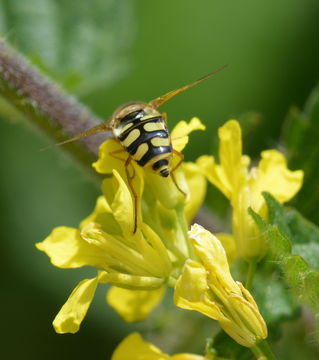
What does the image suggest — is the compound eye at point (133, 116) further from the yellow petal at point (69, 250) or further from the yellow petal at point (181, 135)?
the yellow petal at point (69, 250)

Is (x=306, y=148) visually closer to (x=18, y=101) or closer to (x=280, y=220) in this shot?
(x=280, y=220)

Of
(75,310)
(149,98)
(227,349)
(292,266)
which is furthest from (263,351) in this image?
(149,98)

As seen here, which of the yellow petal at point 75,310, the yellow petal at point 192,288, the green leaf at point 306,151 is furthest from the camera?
the green leaf at point 306,151

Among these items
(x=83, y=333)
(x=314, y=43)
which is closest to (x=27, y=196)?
Answer: (x=83, y=333)

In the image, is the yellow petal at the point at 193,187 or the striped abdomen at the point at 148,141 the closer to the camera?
the striped abdomen at the point at 148,141

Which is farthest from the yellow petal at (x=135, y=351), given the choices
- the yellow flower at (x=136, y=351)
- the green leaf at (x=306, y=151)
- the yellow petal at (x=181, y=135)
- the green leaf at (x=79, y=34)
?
the green leaf at (x=79, y=34)

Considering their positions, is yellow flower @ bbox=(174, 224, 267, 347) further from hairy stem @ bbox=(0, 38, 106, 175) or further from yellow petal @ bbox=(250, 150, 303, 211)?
hairy stem @ bbox=(0, 38, 106, 175)
